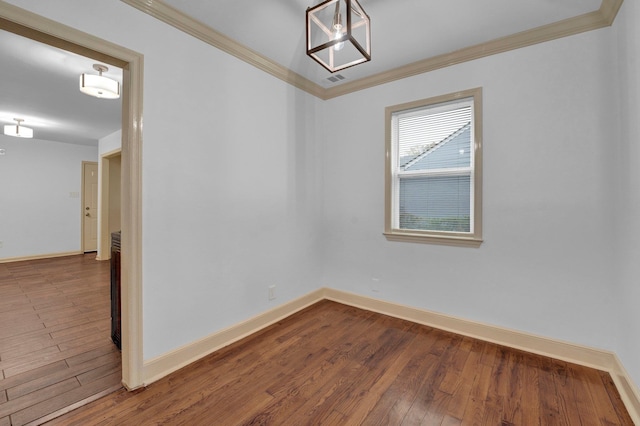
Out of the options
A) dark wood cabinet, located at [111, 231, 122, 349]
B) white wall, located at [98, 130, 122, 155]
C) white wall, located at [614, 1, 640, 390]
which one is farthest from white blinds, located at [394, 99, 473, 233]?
white wall, located at [98, 130, 122, 155]

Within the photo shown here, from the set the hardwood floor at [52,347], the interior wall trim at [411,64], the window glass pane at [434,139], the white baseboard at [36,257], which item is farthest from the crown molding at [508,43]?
the white baseboard at [36,257]

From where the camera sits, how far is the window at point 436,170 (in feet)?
8.78

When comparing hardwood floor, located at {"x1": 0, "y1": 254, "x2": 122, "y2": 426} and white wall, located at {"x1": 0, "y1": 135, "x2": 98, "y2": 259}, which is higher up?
white wall, located at {"x1": 0, "y1": 135, "x2": 98, "y2": 259}

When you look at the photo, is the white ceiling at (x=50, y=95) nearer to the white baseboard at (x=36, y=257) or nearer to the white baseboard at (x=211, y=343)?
the white baseboard at (x=36, y=257)

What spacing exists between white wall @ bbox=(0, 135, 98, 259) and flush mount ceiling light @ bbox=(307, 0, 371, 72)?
276 inches

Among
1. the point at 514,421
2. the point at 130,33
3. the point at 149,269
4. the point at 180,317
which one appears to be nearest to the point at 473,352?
the point at 514,421

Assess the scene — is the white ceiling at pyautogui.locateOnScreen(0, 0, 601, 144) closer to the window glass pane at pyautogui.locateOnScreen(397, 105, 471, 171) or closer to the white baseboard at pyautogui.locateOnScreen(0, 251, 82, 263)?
the window glass pane at pyautogui.locateOnScreen(397, 105, 471, 171)

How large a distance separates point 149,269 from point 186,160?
85cm

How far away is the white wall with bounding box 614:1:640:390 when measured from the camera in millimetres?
1694

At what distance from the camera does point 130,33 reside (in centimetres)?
189

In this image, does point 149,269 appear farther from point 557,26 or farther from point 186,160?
point 557,26

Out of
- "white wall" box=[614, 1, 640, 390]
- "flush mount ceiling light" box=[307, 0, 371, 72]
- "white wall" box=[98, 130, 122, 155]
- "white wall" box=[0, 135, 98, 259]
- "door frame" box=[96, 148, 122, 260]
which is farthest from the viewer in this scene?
"door frame" box=[96, 148, 122, 260]

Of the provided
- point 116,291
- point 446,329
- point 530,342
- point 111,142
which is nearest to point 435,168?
point 446,329

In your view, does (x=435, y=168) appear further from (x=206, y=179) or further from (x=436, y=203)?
(x=206, y=179)
